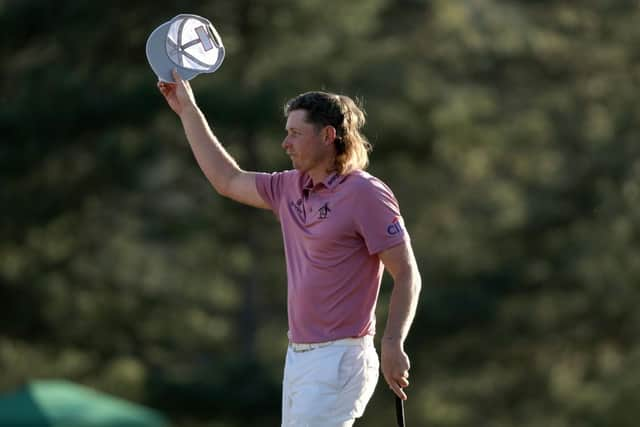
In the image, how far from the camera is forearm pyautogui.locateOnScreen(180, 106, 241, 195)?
4918mm

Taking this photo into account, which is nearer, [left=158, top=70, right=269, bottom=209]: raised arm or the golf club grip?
the golf club grip

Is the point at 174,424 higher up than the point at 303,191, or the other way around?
the point at 303,191

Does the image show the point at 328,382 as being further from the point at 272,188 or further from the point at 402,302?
the point at 272,188

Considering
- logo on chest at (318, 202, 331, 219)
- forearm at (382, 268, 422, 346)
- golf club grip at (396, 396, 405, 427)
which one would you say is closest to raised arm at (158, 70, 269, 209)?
logo on chest at (318, 202, 331, 219)

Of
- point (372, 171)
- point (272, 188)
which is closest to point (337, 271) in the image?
point (272, 188)

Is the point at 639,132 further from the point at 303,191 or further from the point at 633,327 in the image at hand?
the point at 303,191

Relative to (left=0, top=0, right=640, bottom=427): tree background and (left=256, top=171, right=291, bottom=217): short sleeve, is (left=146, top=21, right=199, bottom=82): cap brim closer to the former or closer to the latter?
(left=256, top=171, right=291, bottom=217): short sleeve

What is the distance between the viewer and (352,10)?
19.2 meters

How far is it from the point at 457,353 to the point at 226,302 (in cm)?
339

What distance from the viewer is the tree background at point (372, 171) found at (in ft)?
60.0

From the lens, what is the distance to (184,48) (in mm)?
5008

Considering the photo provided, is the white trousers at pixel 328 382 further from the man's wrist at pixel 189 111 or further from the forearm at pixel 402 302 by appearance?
the man's wrist at pixel 189 111

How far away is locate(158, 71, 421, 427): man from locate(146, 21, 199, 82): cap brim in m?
0.55

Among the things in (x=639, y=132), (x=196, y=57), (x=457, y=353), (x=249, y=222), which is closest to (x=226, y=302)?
(x=249, y=222)
